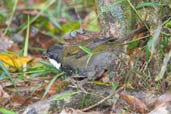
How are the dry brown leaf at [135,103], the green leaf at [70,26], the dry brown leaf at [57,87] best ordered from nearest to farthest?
→ the dry brown leaf at [135,103] → the dry brown leaf at [57,87] → the green leaf at [70,26]

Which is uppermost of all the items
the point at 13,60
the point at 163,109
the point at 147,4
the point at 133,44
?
the point at 147,4

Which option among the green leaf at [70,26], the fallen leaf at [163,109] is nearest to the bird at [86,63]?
the fallen leaf at [163,109]

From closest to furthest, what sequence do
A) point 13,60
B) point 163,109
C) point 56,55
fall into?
point 163,109
point 56,55
point 13,60

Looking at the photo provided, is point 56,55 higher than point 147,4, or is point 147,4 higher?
point 147,4

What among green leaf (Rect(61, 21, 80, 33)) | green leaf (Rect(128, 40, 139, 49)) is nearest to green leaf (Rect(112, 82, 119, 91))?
green leaf (Rect(128, 40, 139, 49))

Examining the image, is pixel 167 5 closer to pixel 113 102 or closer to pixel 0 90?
pixel 113 102

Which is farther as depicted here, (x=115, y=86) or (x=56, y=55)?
(x=56, y=55)

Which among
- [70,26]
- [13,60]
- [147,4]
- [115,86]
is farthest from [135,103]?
[70,26]

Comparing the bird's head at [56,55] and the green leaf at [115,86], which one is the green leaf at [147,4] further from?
the bird's head at [56,55]

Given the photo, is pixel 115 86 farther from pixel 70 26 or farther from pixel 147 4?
pixel 70 26

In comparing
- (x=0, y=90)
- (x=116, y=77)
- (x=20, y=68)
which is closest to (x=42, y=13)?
(x=20, y=68)
